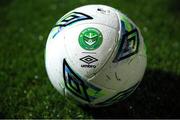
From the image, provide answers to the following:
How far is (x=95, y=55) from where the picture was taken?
197 inches

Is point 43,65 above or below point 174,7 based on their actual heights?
below

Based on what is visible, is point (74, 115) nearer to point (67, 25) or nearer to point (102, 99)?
point (102, 99)

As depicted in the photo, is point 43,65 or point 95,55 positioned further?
point 43,65

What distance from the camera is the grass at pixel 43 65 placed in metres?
6.04

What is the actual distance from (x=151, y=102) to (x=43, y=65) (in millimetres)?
1944

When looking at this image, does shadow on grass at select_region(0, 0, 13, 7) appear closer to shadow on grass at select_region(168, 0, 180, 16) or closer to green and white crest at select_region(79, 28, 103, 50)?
shadow on grass at select_region(168, 0, 180, 16)

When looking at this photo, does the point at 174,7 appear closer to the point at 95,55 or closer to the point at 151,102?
the point at 151,102

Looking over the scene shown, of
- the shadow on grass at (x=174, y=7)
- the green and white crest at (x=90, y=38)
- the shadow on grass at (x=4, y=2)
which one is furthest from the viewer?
the shadow on grass at (x=4, y=2)

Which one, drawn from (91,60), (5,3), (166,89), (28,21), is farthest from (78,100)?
(5,3)

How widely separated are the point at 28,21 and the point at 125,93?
329 centimetres

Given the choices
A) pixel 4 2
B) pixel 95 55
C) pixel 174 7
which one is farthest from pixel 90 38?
pixel 4 2

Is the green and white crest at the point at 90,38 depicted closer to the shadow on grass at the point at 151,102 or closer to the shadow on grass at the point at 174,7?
the shadow on grass at the point at 151,102

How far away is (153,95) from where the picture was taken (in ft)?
20.7

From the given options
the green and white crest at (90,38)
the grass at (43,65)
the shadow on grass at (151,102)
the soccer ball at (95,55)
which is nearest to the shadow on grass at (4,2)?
the grass at (43,65)
